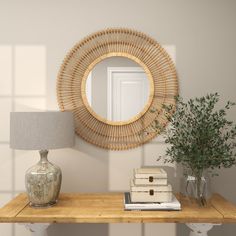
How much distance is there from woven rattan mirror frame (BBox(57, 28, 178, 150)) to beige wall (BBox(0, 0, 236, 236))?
6cm

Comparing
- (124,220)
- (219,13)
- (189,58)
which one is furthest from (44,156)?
(219,13)

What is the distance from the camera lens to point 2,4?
2369 mm

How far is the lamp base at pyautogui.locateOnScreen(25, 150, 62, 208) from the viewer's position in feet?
6.39

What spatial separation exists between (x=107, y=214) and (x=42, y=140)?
567 millimetres

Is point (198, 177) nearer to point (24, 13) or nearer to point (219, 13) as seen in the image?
point (219, 13)

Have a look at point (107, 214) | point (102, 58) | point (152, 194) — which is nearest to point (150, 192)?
point (152, 194)

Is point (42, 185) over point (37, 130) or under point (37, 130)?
under

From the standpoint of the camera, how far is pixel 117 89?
7.72ft

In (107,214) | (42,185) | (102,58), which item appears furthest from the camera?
(102,58)

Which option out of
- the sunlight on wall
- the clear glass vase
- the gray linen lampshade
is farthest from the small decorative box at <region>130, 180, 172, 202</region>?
the sunlight on wall

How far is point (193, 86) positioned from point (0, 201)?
1.69 meters

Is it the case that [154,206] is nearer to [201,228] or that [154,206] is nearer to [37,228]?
[201,228]

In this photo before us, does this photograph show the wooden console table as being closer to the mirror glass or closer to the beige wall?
the beige wall

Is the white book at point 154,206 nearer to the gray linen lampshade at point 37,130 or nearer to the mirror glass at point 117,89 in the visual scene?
the gray linen lampshade at point 37,130
